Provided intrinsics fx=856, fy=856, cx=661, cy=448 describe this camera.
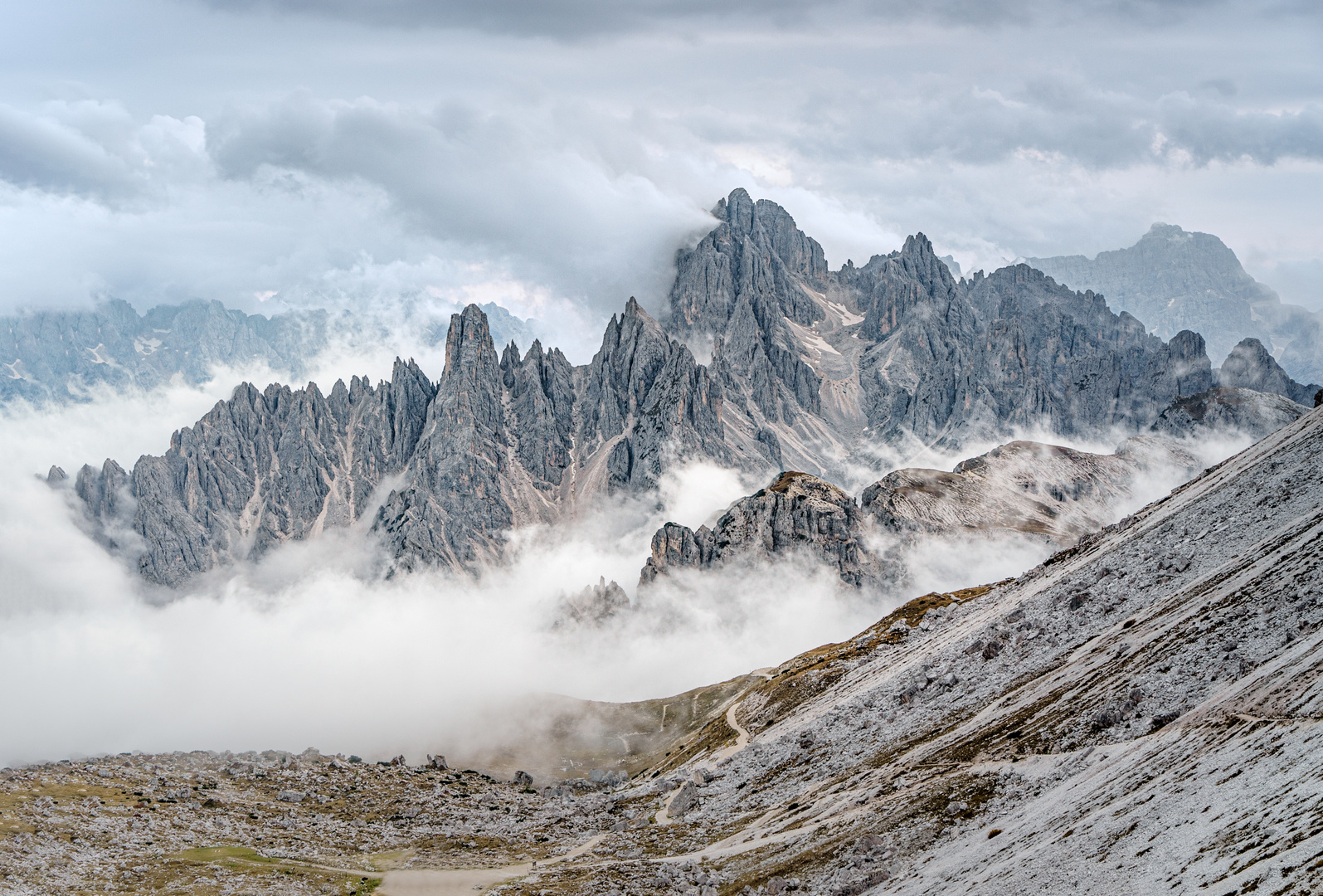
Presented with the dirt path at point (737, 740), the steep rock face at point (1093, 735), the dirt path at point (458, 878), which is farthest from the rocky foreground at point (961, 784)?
the dirt path at point (737, 740)

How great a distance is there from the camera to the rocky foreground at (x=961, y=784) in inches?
2093

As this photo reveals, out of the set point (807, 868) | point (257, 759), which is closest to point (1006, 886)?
point (807, 868)

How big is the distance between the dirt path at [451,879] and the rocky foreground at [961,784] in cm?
71

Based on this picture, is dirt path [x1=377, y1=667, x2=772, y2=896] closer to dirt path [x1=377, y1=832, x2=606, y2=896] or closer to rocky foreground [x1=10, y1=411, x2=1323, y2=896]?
dirt path [x1=377, y1=832, x2=606, y2=896]

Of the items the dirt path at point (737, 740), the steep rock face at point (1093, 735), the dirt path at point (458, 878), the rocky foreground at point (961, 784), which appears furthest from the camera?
the dirt path at point (737, 740)

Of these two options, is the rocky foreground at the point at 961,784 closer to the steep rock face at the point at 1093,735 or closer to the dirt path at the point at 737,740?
the steep rock face at the point at 1093,735

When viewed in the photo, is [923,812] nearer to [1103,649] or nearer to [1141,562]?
[1103,649]

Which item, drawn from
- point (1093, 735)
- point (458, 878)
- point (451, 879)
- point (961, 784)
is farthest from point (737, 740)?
point (1093, 735)

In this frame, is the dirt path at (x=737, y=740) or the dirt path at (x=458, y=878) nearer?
the dirt path at (x=458, y=878)

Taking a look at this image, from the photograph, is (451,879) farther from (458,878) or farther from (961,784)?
(961,784)

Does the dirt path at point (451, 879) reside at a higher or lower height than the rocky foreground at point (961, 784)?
lower

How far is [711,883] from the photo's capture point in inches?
3369

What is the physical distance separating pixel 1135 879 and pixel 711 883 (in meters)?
48.1

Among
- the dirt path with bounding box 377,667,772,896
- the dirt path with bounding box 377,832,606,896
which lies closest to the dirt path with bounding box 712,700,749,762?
the dirt path with bounding box 377,667,772,896
